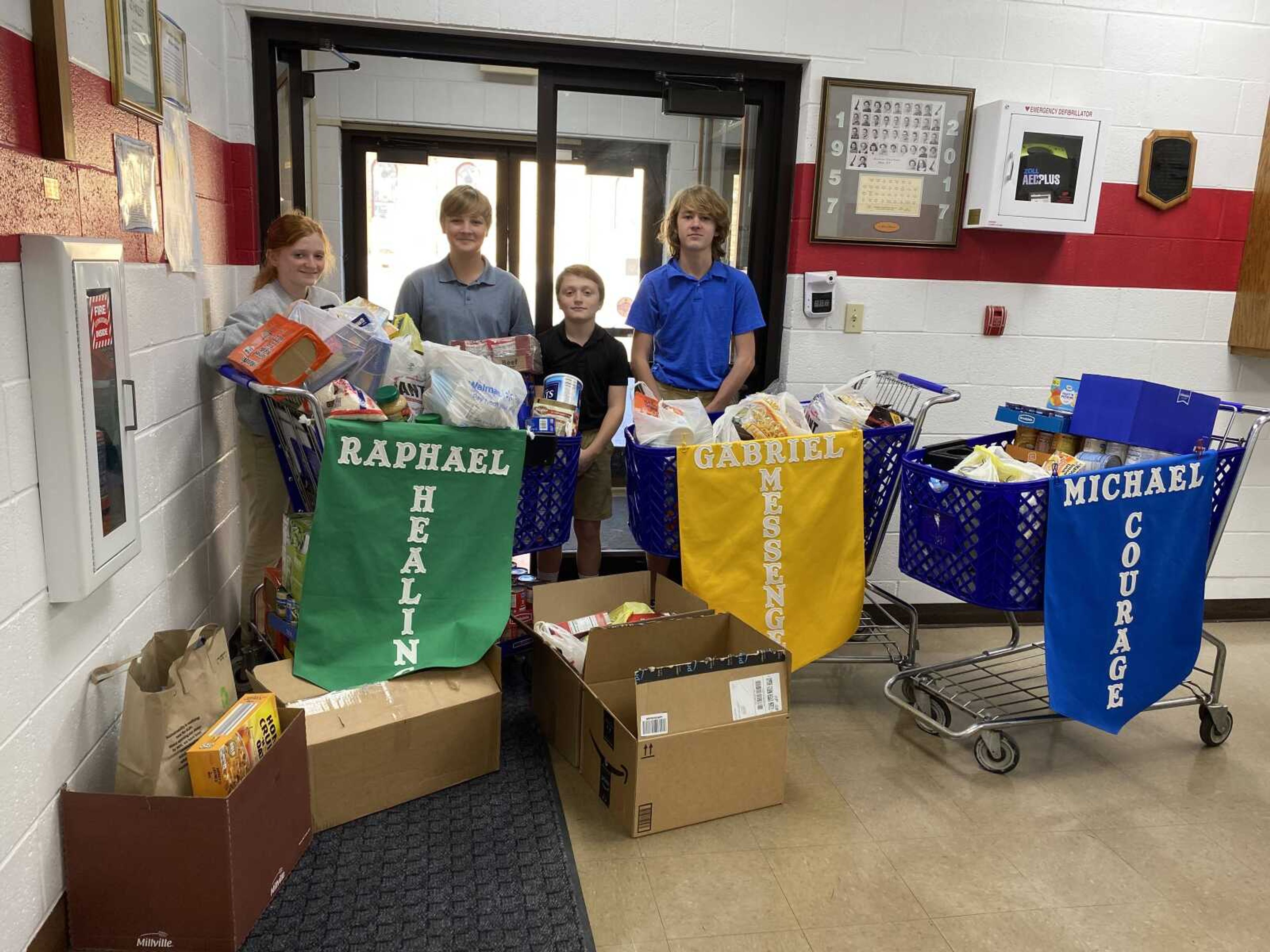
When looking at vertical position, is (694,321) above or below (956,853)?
above

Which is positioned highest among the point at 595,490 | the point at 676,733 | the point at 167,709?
the point at 595,490

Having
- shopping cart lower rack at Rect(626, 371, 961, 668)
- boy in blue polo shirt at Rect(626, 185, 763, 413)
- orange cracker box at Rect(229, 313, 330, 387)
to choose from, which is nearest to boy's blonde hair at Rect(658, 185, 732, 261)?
boy in blue polo shirt at Rect(626, 185, 763, 413)

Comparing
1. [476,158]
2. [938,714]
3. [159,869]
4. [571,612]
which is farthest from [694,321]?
[476,158]

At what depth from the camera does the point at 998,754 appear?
8.39ft

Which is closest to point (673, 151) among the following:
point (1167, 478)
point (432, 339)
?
point (432, 339)

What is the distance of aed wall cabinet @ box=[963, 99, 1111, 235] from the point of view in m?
3.19

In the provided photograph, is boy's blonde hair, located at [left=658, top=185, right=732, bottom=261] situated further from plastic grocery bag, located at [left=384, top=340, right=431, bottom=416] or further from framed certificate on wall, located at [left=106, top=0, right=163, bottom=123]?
framed certificate on wall, located at [left=106, top=0, right=163, bottom=123]

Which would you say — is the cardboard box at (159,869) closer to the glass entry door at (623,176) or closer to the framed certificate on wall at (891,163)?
the framed certificate on wall at (891,163)

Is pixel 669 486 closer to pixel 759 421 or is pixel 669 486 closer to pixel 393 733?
pixel 759 421

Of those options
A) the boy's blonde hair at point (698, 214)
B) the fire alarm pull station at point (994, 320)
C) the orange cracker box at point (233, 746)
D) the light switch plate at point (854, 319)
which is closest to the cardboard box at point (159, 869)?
the orange cracker box at point (233, 746)

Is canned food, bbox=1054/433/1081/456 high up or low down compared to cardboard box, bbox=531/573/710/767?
up

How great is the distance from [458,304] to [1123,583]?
214cm

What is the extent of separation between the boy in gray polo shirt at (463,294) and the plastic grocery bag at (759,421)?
84cm

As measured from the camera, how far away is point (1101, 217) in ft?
11.4
